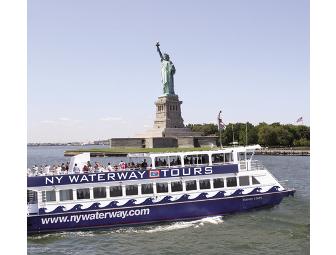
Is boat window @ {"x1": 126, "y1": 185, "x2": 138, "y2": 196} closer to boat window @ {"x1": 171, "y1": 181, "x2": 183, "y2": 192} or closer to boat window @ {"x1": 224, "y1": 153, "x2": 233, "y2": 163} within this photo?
boat window @ {"x1": 171, "y1": 181, "x2": 183, "y2": 192}

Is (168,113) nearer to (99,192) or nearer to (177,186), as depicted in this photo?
(177,186)

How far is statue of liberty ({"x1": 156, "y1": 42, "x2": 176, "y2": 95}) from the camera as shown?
336 feet

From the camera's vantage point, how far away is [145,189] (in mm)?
25016

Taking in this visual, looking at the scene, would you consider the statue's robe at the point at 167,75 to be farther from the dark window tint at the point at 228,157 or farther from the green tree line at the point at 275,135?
the dark window tint at the point at 228,157

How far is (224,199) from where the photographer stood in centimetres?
2605

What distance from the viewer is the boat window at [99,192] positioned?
24250 millimetres

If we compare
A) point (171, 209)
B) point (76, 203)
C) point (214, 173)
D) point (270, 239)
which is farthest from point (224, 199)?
point (76, 203)

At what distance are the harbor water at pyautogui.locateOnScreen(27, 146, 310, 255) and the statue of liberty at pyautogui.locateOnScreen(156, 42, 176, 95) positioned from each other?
3072 inches

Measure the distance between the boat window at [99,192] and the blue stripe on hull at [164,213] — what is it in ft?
2.94

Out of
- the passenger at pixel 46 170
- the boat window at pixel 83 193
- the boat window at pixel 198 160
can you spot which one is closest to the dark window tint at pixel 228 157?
the boat window at pixel 198 160

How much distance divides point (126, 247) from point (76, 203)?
4.70 m

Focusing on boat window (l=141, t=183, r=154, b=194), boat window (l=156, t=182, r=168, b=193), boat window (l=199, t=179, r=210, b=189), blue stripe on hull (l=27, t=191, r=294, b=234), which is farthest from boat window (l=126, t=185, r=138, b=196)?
boat window (l=199, t=179, r=210, b=189)
